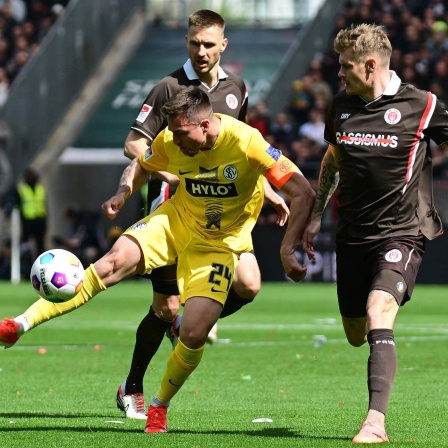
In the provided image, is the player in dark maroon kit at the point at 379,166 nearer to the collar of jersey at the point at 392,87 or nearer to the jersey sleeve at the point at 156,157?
the collar of jersey at the point at 392,87

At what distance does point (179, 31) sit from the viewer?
101ft

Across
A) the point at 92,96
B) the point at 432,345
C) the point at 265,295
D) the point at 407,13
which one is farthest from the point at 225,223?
the point at 92,96

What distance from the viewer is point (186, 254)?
23.1ft

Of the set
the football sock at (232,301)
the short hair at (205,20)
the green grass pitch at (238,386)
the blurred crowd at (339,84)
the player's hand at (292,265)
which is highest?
the short hair at (205,20)

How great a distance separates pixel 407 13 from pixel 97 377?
1689cm

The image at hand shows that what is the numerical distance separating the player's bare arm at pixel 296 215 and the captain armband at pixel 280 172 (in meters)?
0.02

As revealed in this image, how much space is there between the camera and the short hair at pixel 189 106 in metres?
6.53

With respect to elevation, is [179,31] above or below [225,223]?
below

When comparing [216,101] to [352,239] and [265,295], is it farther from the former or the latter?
[265,295]

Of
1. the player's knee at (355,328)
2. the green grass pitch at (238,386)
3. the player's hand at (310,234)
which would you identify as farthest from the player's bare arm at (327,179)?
the green grass pitch at (238,386)

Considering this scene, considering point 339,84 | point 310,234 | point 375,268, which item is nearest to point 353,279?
point 375,268

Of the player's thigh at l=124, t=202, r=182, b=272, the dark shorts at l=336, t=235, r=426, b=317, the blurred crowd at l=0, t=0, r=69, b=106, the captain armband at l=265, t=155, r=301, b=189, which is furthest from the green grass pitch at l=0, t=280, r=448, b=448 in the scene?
the blurred crowd at l=0, t=0, r=69, b=106

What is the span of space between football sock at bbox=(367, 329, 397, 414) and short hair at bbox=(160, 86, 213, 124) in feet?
4.84

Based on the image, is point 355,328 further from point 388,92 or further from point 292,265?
point 388,92
